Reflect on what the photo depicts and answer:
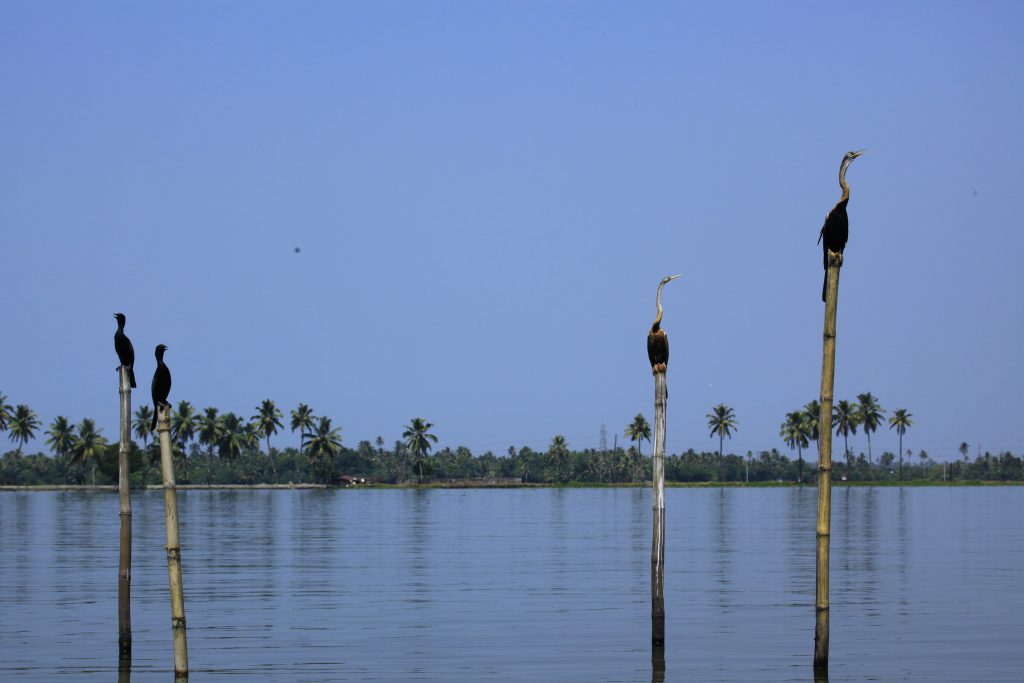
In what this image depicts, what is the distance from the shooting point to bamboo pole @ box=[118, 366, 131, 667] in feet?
84.2

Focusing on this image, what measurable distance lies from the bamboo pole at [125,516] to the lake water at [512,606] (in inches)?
33.5

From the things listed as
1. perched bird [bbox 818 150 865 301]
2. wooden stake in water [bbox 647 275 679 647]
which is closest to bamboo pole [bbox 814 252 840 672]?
perched bird [bbox 818 150 865 301]

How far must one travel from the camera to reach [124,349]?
993 inches

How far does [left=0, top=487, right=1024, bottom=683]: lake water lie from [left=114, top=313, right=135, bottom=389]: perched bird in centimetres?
702

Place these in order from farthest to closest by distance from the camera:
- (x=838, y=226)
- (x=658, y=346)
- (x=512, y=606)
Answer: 1. (x=512, y=606)
2. (x=658, y=346)
3. (x=838, y=226)

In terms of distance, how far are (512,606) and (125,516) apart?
691 inches

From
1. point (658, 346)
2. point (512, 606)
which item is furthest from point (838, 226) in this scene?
point (512, 606)

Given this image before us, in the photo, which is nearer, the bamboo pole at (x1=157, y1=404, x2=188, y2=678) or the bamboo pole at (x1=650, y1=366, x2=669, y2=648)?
the bamboo pole at (x1=157, y1=404, x2=188, y2=678)

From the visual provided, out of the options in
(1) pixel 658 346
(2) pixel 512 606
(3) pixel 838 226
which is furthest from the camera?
(2) pixel 512 606

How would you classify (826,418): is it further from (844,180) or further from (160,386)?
(160,386)

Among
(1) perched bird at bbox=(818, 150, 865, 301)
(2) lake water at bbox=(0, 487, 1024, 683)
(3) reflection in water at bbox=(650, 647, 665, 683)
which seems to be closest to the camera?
(1) perched bird at bbox=(818, 150, 865, 301)

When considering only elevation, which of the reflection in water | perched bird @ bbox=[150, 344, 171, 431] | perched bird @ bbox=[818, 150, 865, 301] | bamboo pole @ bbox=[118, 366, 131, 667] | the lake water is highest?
perched bird @ bbox=[818, 150, 865, 301]

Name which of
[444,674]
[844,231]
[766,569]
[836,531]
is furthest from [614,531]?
[844,231]

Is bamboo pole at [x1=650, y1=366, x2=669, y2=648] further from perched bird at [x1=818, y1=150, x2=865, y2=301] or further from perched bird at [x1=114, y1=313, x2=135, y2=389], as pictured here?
perched bird at [x1=114, y1=313, x2=135, y2=389]
